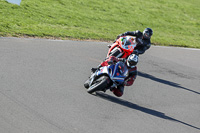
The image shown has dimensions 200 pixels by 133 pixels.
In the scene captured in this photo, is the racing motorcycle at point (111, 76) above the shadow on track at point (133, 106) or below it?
above

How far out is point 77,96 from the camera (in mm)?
8695

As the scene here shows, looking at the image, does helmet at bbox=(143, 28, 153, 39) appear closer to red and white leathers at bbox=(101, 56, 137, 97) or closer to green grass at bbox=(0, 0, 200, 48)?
red and white leathers at bbox=(101, 56, 137, 97)

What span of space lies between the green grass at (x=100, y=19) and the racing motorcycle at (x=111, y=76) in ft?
19.1

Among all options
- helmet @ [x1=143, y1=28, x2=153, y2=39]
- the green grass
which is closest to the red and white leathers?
helmet @ [x1=143, y1=28, x2=153, y2=39]

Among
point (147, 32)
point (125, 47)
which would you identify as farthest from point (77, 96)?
point (147, 32)

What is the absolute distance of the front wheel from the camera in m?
8.58

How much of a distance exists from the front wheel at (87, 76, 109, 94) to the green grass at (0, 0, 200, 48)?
581 cm

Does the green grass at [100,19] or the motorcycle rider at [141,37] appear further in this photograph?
the green grass at [100,19]

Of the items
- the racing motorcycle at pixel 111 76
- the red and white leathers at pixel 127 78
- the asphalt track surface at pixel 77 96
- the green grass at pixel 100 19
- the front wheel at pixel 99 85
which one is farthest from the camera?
the green grass at pixel 100 19

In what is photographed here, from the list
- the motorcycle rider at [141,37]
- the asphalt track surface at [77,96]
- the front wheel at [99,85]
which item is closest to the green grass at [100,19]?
the asphalt track surface at [77,96]

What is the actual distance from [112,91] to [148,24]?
1483cm

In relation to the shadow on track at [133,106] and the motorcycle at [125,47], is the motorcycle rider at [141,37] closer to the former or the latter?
the motorcycle at [125,47]

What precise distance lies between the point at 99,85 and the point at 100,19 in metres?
12.9

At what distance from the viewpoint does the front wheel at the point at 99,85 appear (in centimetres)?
858
